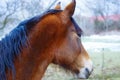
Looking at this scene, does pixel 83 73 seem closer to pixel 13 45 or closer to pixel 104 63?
pixel 13 45

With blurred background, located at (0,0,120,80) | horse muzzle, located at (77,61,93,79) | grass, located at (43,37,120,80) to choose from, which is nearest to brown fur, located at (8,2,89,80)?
horse muzzle, located at (77,61,93,79)

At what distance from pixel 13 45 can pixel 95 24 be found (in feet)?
13.0

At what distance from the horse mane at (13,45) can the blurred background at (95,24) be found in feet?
7.66

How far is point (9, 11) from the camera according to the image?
4.36m

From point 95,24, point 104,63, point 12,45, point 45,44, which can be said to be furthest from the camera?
→ point 104,63

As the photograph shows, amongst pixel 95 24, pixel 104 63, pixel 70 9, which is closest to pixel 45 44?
pixel 70 9

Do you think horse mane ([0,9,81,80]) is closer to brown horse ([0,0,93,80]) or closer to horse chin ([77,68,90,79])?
brown horse ([0,0,93,80])

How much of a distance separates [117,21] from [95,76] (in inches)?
54.2

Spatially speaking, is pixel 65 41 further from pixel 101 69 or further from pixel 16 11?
pixel 101 69

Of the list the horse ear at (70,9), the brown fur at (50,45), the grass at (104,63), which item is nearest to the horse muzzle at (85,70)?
the brown fur at (50,45)

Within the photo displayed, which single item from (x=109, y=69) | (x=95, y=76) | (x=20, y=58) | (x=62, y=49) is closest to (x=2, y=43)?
(x=20, y=58)

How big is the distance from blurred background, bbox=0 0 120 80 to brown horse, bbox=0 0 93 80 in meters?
2.26

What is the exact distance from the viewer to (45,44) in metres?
1.89

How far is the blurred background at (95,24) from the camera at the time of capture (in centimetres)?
436
